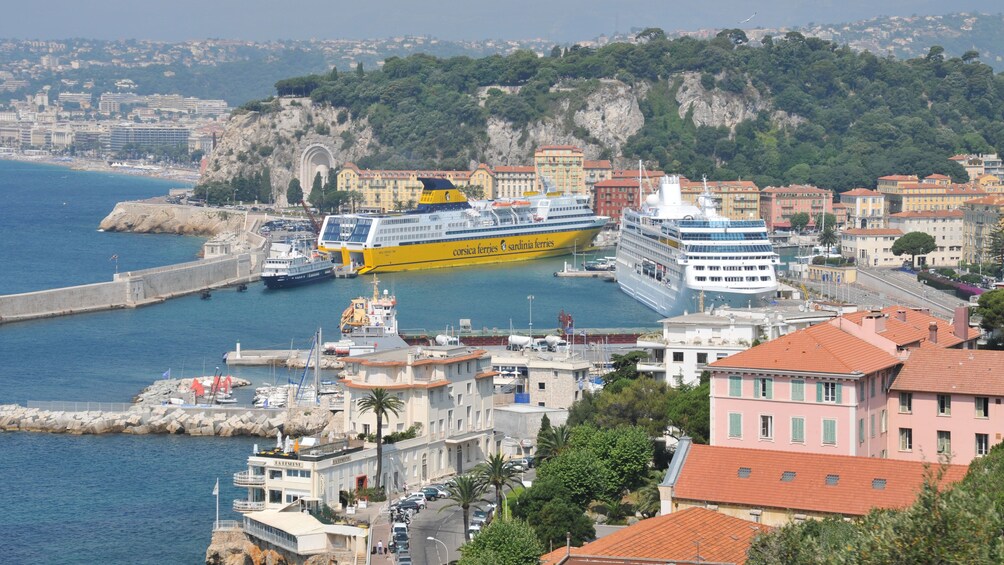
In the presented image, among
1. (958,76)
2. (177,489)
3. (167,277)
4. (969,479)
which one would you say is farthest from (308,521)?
(958,76)

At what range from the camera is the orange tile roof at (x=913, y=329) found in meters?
22.0

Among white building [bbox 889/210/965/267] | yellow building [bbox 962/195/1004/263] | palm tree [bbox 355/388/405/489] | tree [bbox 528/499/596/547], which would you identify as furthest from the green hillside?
tree [bbox 528/499/596/547]

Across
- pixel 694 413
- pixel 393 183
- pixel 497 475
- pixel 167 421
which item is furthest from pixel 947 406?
pixel 393 183

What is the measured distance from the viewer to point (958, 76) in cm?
10694

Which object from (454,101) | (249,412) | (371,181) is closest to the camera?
(249,412)

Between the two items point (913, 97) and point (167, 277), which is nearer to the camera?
point (167, 277)

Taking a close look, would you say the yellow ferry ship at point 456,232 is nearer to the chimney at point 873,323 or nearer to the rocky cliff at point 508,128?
the rocky cliff at point 508,128

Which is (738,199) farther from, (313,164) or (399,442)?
(399,442)

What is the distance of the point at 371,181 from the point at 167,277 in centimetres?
3350

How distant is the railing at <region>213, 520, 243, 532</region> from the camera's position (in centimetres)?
2275

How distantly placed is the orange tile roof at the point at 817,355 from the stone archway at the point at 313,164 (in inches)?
3137

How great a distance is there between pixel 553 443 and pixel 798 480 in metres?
6.16

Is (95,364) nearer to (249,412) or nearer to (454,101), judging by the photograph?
(249,412)

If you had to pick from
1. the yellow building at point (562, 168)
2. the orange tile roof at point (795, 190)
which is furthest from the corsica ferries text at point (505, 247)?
the orange tile roof at point (795, 190)
